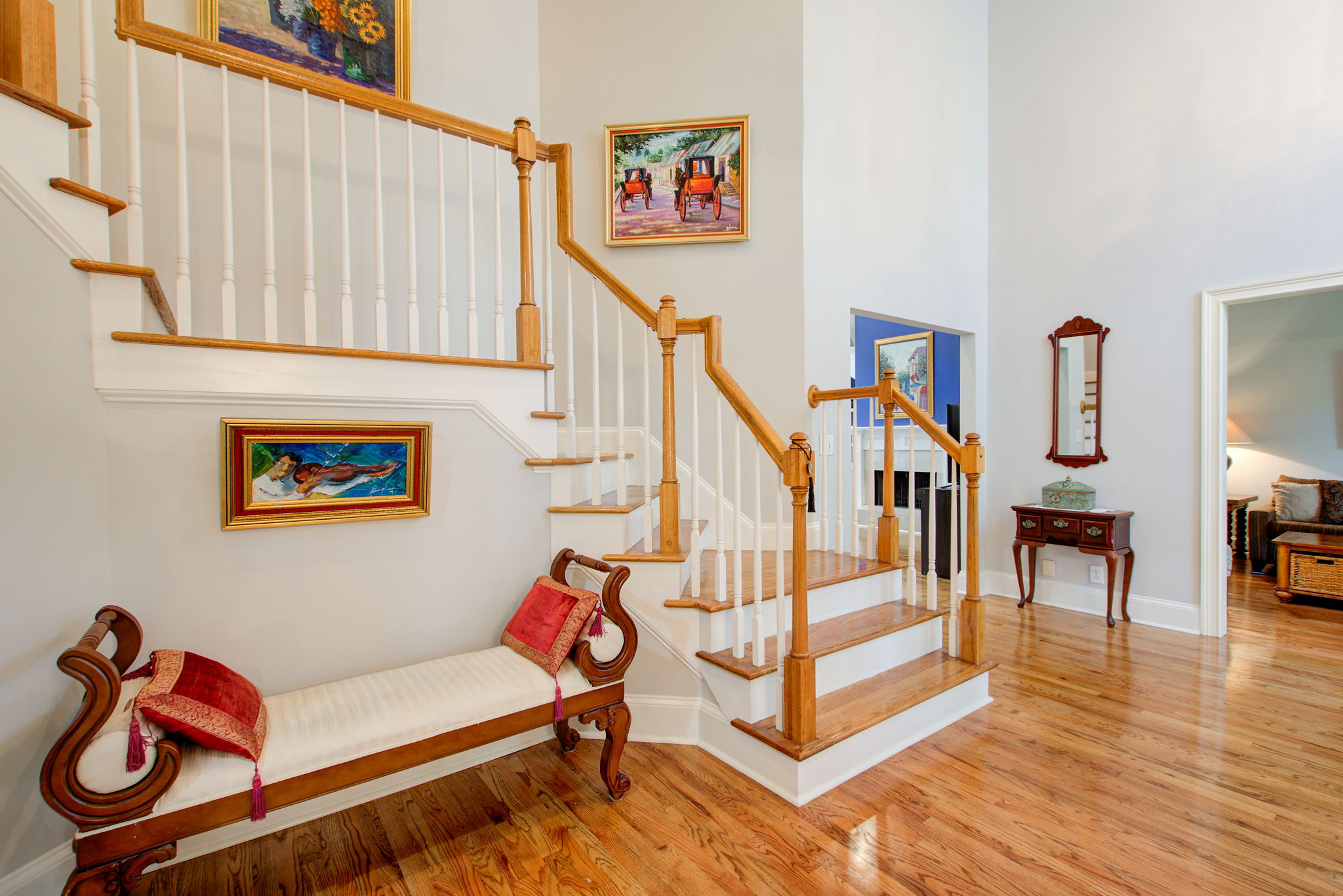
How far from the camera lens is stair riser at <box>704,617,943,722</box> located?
2.23 metres

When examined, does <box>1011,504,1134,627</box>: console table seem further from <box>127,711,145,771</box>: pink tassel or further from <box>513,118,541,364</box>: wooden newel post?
<box>127,711,145,771</box>: pink tassel

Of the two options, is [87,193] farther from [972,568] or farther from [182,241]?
[972,568]

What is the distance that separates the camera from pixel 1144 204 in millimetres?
3967

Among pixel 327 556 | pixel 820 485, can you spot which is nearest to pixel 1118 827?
pixel 820 485

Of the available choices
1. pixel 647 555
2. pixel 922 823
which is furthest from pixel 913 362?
pixel 922 823

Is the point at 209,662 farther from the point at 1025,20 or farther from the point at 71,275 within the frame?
the point at 1025,20

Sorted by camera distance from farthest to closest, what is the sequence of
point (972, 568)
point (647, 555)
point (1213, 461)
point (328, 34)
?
point (1213, 461), point (328, 34), point (972, 568), point (647, 555)

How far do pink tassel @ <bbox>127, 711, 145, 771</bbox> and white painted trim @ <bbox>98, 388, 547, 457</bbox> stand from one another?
933 mm

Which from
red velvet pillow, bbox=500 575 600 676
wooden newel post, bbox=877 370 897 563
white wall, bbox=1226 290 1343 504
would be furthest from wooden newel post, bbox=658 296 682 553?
white wall, bbox=1226 290 1343 504

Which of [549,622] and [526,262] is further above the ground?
[526,262]

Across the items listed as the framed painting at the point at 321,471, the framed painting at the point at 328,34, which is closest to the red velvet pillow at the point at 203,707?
the framed painting at the point at 321,471

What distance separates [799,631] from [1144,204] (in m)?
4.05

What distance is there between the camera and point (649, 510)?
253 centimetres

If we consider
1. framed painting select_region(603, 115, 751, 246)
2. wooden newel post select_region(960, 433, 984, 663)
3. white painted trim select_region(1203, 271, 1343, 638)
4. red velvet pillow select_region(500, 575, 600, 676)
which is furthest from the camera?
white painted trim select_region(1203, 271, 1343, 638)
